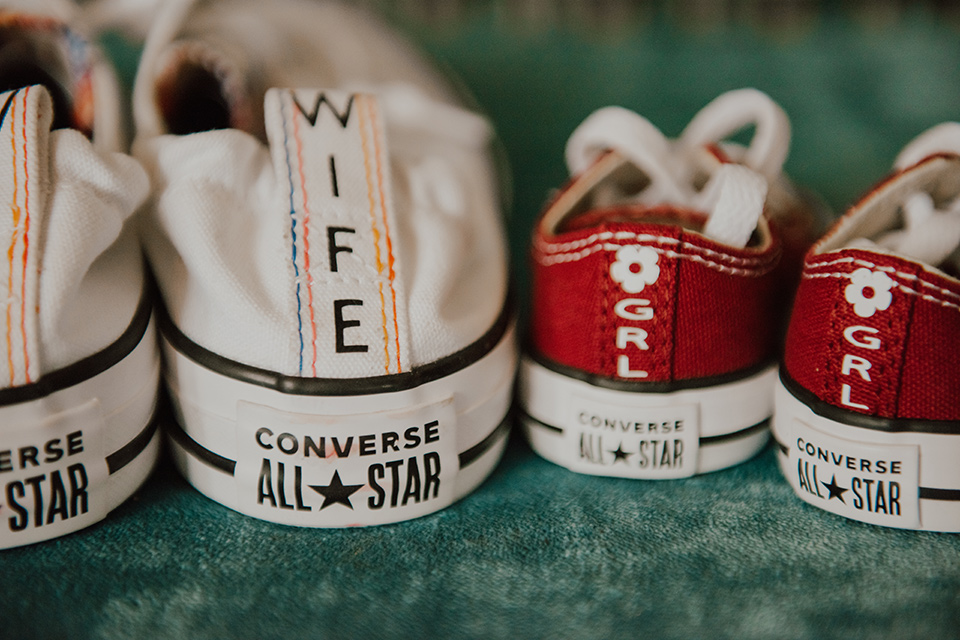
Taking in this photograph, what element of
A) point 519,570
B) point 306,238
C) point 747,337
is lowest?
point 519,570

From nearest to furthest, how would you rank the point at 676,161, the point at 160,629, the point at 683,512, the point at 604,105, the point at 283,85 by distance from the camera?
the point at 160,629 < the point at 683,512 < the point at 676,161 < the point at 283,85 < the point at 604,105

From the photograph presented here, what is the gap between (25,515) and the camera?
22.6 inches

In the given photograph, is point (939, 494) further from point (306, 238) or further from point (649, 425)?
point (306, 238)

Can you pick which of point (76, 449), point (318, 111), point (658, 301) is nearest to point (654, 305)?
point (658, 301)

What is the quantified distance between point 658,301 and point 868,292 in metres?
0.15

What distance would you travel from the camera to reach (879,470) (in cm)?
59

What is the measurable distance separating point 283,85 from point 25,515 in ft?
1.83

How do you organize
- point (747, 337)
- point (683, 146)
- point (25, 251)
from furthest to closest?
point (683, 146) < point (747, 337) < point (25, 251)

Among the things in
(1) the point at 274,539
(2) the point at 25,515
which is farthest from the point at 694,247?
(2) the point at 25,515

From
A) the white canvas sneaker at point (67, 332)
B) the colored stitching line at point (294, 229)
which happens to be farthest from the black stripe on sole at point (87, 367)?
the colored stitching line at point (294, 229)

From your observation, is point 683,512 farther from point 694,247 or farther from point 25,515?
point 25,515

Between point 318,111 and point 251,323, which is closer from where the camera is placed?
point 251,323

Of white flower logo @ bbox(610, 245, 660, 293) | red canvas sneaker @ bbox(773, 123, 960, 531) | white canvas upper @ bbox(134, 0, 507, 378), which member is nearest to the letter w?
white canvas upper @ bbox(134, 0, 507, 378)

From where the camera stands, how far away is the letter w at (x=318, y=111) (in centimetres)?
69
